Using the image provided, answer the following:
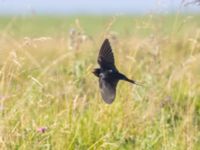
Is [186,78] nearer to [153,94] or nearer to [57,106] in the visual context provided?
[153,94]

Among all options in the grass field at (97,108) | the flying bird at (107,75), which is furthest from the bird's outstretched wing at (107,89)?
the grass field at (97,108)

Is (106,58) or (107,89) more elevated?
(106,58)

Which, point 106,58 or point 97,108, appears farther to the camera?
point 97,108

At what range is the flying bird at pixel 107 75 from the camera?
3.72 metres

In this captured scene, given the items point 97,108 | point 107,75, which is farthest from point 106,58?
point 97,108

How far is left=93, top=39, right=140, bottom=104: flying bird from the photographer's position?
3.72 metres

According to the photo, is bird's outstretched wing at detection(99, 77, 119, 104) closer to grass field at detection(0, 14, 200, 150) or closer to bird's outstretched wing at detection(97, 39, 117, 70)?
bird's outstretched wing at detection(97, 39, 117, 70)

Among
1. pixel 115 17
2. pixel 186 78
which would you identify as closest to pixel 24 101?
pixel 115 17

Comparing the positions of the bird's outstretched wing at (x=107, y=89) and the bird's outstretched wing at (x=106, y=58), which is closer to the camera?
the bird's outstretched wing at (x=107, y=89)

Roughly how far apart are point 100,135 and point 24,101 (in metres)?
0.45

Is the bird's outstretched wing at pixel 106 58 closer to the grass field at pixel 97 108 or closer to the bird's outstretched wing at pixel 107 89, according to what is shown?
the bird's outstretched wing at pixel 107 89

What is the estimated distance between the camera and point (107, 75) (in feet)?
12.4

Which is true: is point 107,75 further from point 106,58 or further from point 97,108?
point 97,108

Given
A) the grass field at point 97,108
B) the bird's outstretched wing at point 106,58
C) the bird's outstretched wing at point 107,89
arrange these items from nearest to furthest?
1. the bird's outstretched wing at point 107,89
2. the bird's outstretched wing at point 106,58
3. the grass field at point 97,108
